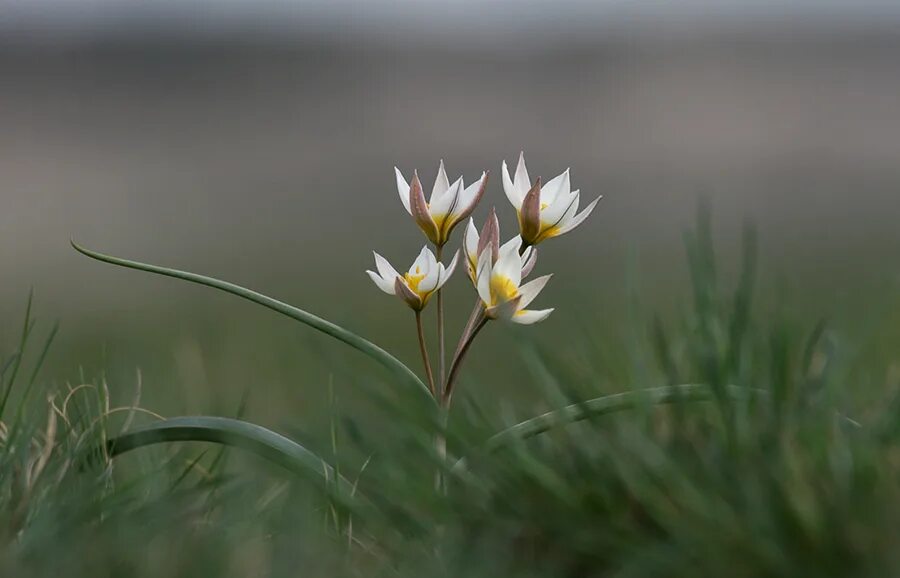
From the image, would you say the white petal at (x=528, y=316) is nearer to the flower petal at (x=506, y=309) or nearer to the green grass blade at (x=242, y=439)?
the flower petal at (x=506, y=309)

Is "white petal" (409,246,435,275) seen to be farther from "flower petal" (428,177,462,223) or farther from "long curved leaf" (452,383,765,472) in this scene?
"long curved leaf" (452,383,765,472)

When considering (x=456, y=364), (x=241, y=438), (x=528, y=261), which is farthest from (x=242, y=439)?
(x=528, y=261)

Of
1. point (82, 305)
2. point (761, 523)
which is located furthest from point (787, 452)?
point (82, 305)

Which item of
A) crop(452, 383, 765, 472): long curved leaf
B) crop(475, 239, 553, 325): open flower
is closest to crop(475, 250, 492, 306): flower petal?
crop(475, 239, 553, 325): open flower

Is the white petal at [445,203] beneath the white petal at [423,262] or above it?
above

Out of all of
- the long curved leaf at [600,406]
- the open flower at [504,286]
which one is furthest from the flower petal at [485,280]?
the long curved leaf at [600,406]

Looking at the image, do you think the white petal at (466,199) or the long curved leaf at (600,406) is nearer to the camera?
the long curved leaf at (600,406)
